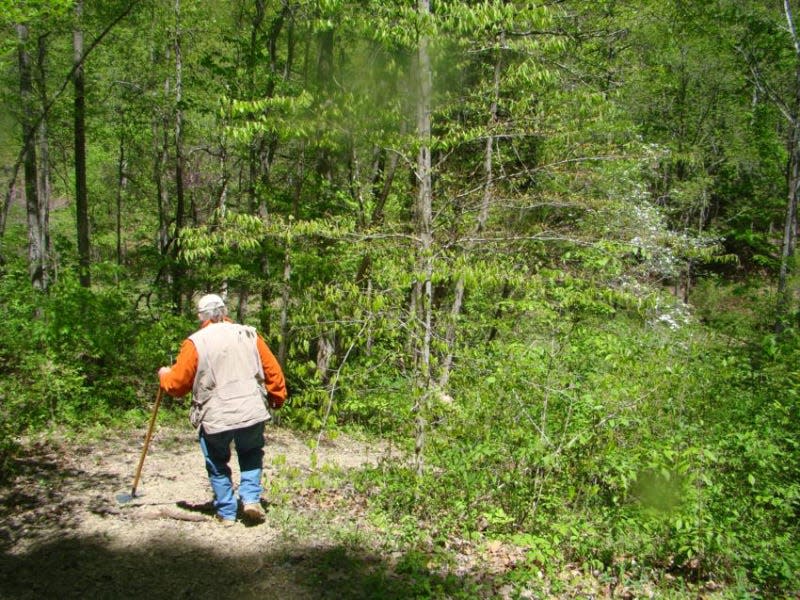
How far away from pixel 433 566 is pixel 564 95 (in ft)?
16.3

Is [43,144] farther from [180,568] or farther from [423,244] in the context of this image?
[180,568]

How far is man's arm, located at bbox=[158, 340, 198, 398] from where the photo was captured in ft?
14.2

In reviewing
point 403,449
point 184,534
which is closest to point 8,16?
point 184,534

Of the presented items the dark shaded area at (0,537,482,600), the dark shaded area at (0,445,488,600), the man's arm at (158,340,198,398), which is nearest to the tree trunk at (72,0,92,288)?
the dark shaded area at (0,445,488,600)

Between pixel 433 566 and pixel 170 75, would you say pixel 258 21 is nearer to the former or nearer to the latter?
pixel 170 75

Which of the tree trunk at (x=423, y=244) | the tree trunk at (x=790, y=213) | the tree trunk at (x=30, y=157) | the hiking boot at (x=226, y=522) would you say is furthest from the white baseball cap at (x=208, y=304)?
the tree trunk at (x=790, y=213)

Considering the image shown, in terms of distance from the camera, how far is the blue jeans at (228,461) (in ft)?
14.6

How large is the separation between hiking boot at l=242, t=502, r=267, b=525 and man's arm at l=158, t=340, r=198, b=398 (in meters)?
1.13

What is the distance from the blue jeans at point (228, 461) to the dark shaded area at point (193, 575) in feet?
1.45

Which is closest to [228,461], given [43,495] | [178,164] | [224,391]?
[224,391]

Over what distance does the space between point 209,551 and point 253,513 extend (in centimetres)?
45

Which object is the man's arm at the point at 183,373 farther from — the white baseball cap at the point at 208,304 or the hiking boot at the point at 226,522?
the hiking boot at the point at 226,522

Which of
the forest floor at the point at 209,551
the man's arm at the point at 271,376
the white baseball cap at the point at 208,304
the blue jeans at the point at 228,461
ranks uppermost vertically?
the white baseball cap at the point at 208,304

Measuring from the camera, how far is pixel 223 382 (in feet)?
14.4
